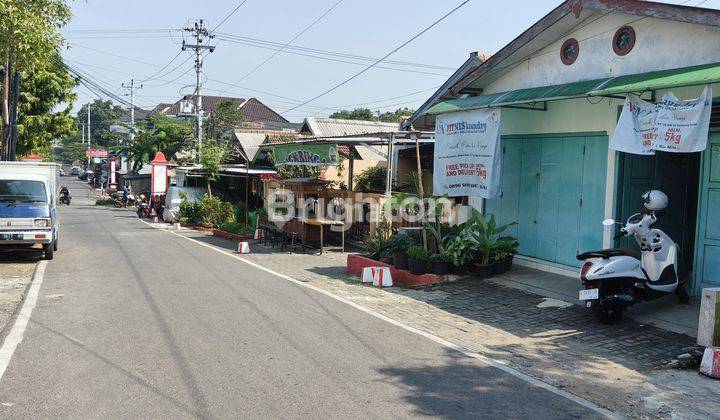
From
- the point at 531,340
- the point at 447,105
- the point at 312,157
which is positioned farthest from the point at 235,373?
the point at 312,157

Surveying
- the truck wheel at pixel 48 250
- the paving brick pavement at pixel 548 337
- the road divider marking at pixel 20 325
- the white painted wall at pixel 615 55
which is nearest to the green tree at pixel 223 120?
the truck wheel at pixel 48 250

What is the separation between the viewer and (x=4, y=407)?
4.95m

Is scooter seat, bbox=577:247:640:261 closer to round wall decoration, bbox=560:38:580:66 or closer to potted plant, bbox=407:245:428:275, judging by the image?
potted plant, bbox=407:245:428:275

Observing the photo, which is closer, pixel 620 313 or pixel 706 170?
pixel 620 313

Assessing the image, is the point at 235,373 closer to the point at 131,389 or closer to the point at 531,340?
the point at 131,389

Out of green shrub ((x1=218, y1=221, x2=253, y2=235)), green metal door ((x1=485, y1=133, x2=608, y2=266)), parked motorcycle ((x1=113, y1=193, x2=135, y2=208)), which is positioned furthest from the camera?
parked motorcycle ((x1=113, y1=193, x2=135, y2=208))

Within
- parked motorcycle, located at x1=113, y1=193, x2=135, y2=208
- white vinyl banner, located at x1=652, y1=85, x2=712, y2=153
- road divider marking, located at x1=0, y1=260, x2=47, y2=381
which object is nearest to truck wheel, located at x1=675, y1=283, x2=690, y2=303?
white vinyl banner, located at x1=652, y1=85, x2=712, y2=153

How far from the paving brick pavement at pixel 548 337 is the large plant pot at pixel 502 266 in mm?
467

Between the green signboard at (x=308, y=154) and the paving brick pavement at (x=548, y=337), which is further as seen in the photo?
the green signboard at (x=308, y=154)

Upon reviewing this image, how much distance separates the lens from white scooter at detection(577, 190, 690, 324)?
799cm

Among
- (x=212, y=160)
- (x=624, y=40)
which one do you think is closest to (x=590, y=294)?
(x=624, y=40)

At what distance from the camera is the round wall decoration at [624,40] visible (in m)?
9.80

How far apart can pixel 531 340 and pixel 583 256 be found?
1.48m

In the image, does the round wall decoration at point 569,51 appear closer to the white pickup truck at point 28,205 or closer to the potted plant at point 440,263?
the potted plant at point 440,263
